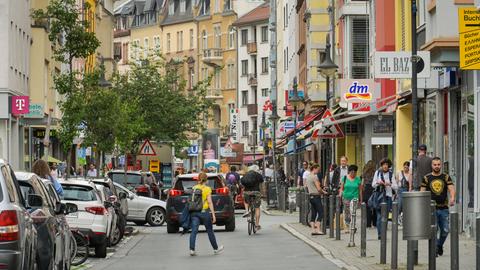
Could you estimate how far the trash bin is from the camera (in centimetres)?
1947

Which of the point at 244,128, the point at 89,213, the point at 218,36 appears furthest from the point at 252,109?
the point at 89,213

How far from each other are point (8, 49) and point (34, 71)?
8.51 meters

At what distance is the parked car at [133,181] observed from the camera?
49.3 m

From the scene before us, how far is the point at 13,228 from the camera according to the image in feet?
49.7

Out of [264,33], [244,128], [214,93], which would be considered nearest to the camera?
[264,33]

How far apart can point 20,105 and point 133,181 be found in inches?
185

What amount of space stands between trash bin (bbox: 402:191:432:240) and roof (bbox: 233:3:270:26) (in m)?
104

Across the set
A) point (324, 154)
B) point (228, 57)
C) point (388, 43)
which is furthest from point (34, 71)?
point (228, 57)

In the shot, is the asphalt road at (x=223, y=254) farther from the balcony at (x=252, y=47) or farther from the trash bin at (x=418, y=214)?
the balcony at (x=252, y=47)

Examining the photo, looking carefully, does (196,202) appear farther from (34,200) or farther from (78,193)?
(34,200)

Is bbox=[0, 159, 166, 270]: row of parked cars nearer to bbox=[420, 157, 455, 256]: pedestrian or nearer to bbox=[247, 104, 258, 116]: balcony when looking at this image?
bbox=[420, 157, 455, 256]: pedestrian

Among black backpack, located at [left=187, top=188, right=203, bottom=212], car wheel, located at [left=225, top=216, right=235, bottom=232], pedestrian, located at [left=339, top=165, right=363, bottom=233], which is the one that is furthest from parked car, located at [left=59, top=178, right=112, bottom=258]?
car wheel, located at [left=225, top=216, right=235, bottom=232]

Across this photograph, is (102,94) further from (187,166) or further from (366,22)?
(187,166)

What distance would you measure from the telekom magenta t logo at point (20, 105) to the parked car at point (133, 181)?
142 inches
